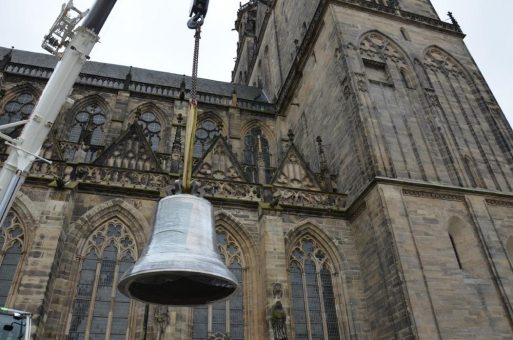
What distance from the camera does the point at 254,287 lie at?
9.99 meters

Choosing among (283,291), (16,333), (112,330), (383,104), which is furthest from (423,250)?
(16,333)

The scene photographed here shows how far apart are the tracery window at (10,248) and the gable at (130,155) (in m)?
2.51

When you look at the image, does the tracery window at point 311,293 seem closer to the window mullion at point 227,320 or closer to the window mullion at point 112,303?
the window mullion at point 227,320

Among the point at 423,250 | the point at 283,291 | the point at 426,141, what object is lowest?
the point at 283,291

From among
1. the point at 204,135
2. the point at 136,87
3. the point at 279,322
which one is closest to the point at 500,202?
the point at 279,322

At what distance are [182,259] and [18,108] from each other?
1647cm

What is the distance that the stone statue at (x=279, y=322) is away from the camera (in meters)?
8.39

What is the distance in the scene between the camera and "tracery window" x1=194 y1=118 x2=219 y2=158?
16.8m

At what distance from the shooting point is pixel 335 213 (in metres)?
11.4

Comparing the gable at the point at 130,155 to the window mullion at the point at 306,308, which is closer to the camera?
the window mullion at the point at 306,308

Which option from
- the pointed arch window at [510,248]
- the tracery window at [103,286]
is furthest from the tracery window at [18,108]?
the pointed arch window at [510,248]

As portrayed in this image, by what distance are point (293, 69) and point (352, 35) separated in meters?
3.99

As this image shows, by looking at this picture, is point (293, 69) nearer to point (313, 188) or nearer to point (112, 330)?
point (313, 188)

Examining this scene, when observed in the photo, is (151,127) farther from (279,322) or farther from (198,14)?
(198,14)
